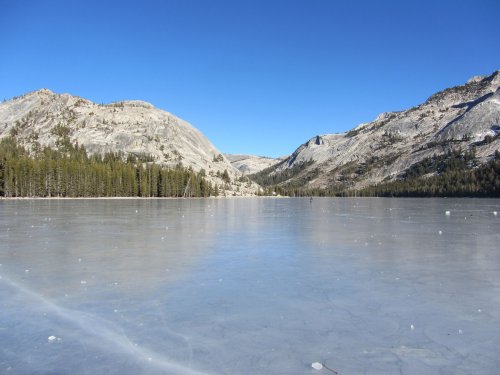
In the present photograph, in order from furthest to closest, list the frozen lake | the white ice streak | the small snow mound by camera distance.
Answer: the frozen lake, the white ice streak, the small snow mound

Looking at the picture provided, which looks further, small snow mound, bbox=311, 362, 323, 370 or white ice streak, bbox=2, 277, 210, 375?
white ice streak, bbox=2, 277, 210, 375

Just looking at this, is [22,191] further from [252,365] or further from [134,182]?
[252,365]

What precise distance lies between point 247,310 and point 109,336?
14.5 feet

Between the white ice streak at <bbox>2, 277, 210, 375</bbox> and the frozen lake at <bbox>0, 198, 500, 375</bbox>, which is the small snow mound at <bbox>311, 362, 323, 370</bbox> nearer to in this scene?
the frozen lake at <bbox>0, 198, 500, 375</bbox>

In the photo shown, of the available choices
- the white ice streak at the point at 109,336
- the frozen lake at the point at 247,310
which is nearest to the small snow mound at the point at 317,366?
the frozen lake at the point at 247,310

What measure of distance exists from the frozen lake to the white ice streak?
5 centimetres

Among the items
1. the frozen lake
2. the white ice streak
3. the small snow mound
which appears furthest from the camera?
the frozen lake

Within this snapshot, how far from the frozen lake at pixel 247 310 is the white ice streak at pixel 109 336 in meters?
0.05

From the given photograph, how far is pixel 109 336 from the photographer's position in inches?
427

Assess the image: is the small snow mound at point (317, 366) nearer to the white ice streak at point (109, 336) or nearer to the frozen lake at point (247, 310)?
the frozen lake at point (247, 310)

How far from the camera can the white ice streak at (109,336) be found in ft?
29.7

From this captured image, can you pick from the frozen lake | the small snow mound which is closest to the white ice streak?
the frozen lake

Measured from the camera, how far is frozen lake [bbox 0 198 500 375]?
9.38 metres

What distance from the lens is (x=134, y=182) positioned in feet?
556
